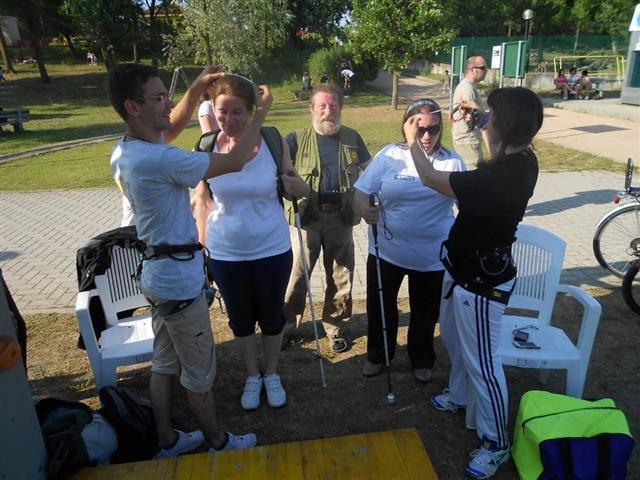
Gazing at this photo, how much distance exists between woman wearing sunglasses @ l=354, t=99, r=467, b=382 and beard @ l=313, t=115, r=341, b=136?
0.57m

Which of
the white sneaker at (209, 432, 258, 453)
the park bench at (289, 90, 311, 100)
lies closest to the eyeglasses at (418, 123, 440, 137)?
the white sneaker at (209, 432, 258, 453)

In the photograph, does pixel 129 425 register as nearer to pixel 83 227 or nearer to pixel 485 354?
pixel 485 354

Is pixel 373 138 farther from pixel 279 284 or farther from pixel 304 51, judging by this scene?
pixel 304 51

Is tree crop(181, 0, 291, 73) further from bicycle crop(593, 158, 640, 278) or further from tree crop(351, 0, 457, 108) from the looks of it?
bicycle crop(593, 158, 640, 278)

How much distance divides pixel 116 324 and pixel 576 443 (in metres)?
2.98

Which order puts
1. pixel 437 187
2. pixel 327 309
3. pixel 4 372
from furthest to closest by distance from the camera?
pixel 327 309, pixel 437 187, pixel 4 372

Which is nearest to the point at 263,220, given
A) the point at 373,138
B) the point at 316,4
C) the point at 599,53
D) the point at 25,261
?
the point at 25,261

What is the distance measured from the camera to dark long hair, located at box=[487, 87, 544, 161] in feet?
7.56

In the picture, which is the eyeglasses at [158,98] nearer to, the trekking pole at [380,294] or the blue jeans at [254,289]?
the blue jeans at [254,289]

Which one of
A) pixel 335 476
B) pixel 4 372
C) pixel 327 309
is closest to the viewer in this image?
pixel 4 372

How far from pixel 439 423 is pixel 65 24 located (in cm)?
4013

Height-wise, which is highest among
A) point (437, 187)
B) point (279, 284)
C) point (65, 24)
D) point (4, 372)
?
point (65, 24)

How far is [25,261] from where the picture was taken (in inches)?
235

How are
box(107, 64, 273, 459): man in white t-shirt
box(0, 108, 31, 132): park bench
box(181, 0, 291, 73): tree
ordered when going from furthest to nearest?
box(181, 0, 291, 73): tree < box(0, 108, 31, 132): park bench < box(107, 64, 273, 459): man in white t-shirt
